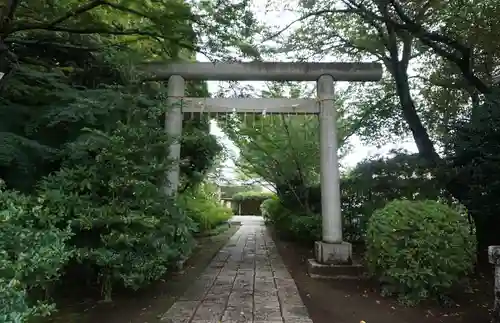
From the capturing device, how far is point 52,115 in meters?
4.15

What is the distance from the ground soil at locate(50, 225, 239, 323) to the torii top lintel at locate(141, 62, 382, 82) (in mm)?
3038

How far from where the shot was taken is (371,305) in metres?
4.19

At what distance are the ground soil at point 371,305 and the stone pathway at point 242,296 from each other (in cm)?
23

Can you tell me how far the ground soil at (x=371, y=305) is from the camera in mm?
3737

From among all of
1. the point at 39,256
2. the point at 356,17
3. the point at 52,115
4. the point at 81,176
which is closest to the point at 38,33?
the point at 52,115

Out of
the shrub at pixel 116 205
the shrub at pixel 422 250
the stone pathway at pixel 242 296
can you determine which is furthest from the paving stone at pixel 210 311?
the shrub at pixel 422 250

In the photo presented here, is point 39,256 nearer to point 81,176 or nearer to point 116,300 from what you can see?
point 81,176

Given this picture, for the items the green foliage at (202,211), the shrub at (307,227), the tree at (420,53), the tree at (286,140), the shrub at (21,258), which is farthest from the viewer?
the green foliage at (202,211)

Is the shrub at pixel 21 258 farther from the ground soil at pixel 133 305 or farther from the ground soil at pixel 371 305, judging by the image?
the ground soil at pixel 371 305

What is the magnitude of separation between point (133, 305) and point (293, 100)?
3.74 metres

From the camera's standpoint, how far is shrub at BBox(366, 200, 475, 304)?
13.1 ft

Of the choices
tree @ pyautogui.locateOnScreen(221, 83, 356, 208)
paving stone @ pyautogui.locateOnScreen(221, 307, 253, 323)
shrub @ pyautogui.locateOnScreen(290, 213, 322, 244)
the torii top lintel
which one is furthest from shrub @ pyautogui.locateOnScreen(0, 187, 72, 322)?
tree @ pyautogui.locateOnScreen(221, 83, 356, 208)

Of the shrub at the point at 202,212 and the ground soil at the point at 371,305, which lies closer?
the ground soil at the point at 371,305

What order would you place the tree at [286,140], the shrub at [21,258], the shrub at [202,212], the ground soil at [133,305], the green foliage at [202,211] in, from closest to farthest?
1. the shrub at [21,258]
2. the ground soil at [133,305]
3. the tree at [286,140]
4. the green foliage at [202,211]
5. the shrub at [202,212]
